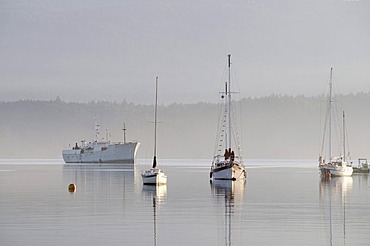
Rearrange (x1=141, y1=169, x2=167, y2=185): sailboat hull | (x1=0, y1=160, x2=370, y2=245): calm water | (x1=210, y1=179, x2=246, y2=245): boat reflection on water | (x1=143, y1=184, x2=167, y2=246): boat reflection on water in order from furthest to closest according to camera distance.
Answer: (x1=141, y1=169, x2=167, y2=185): sailboat hull → (x1=143, y1=184, x2=167, y2=246): boat reflection on water → (x1=210, y1=179, x2=246, y2=245): boat reflection on water → (x1=0, y1=160, x2=370, y2=245): calm water

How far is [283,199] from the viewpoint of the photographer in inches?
1923

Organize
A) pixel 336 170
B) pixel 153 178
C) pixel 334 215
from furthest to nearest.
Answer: pixel 336 170
pixel 153 178
pixel 334 215

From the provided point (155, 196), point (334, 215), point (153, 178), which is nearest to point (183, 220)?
point (334, 215)

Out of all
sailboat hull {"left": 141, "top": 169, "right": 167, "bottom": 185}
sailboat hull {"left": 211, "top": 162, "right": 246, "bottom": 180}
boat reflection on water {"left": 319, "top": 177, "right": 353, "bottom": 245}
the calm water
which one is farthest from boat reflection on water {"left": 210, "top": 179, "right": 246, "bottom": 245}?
sailboat hull {"left": 211, "top": 162, "right": 246, "bottom": 180}

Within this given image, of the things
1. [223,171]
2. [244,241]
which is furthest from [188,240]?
[223,171]

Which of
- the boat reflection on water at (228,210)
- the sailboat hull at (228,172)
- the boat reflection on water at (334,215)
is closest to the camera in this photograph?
the boat reflection on water at (334,215)

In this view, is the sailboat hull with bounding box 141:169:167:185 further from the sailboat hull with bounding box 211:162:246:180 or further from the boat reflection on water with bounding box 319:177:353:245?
the boat reflection on water with bounding box 319:177:353:245

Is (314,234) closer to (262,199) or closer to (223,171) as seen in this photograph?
(262,199)

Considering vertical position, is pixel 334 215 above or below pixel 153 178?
below

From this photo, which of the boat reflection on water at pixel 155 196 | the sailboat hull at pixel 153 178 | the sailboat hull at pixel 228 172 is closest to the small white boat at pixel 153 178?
the sailboat hull at pixel 153 178

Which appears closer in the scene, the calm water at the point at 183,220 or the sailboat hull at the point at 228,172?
the calm water at the point at 183,220

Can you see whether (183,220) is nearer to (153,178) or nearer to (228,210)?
(228,210)

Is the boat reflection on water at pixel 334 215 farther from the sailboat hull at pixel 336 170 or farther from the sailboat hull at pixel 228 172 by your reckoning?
the sailboat hull at pixel 336 170

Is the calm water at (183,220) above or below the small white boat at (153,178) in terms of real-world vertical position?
below
